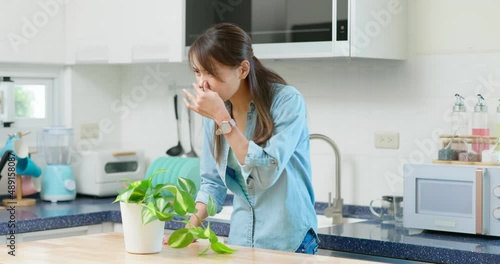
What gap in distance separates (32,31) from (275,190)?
204 centimetres

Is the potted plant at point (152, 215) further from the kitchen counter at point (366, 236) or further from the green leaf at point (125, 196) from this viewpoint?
the kitchen counter at point (366, 236)

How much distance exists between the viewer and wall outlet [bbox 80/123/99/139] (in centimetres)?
458

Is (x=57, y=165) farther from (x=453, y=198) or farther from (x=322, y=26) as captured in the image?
(x=453, y=198)

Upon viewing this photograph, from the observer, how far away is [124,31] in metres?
4.18

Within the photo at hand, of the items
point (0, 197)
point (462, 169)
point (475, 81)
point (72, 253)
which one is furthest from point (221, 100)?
point (0, 197)

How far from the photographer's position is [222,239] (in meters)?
3.50

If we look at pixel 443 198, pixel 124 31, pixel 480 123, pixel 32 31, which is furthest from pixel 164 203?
pixel 32 31

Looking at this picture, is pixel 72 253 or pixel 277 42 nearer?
pixel 72 253

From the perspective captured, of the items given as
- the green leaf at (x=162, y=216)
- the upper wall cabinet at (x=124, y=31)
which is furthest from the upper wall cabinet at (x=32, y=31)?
the green leaf at (x=162, y=216)

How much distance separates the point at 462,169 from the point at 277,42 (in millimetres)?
939

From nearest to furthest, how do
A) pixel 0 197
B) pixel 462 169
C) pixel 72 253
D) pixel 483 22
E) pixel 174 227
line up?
pixel 72 253 → pixel 462 169 → pixel 483 22 → pixel 174 227 → pixel 0 197

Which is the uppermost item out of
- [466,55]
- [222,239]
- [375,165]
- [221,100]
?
[466,55]

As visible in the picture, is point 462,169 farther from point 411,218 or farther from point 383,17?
point 383,17

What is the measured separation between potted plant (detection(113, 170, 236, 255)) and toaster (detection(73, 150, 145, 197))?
1989 mm
